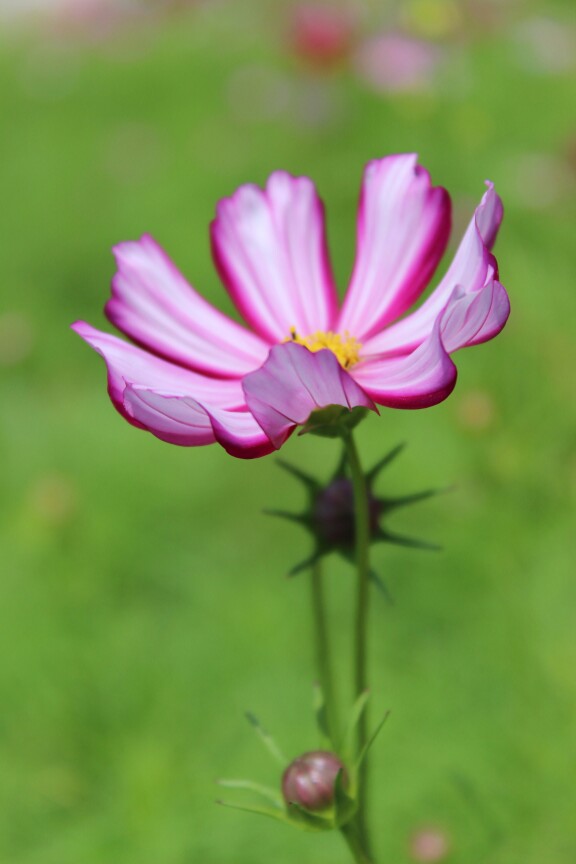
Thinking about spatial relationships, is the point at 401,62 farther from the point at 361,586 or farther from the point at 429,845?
the point at 361,586

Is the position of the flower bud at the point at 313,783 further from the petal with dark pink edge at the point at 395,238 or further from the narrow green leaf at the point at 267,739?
the petal with dark pink edge at the point at 395,238

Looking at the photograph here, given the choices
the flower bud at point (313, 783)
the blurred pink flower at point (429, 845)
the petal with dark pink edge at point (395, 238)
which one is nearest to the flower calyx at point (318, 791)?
the flower bud at point (313, 783)

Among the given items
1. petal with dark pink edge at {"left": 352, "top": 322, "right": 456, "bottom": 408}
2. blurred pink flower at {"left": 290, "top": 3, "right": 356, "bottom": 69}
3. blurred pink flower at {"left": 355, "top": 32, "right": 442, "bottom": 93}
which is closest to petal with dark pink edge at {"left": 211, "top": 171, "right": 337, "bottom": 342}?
petal with dark pink edge at {"left": 352, "top": 322, "right": 456, "bottom": 408}

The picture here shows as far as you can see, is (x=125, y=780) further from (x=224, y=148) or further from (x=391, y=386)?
(x=224, y=148)

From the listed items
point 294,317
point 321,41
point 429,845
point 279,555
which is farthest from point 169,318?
point 321,41

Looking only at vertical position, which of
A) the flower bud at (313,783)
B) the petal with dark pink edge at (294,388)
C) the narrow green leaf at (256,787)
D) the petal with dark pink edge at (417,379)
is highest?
the petal with dark pink edge at (294,388)

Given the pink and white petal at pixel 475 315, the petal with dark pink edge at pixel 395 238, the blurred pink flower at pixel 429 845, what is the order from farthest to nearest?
the blurred pink flower at pixel 429 845
the petal with dark pink edge at pixel 395 238
the pink and white petal at pixel 475 315

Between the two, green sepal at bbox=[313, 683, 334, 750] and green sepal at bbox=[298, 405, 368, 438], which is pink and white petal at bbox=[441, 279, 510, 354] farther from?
green sepal at bbox=[313, 683, 334, 750]
